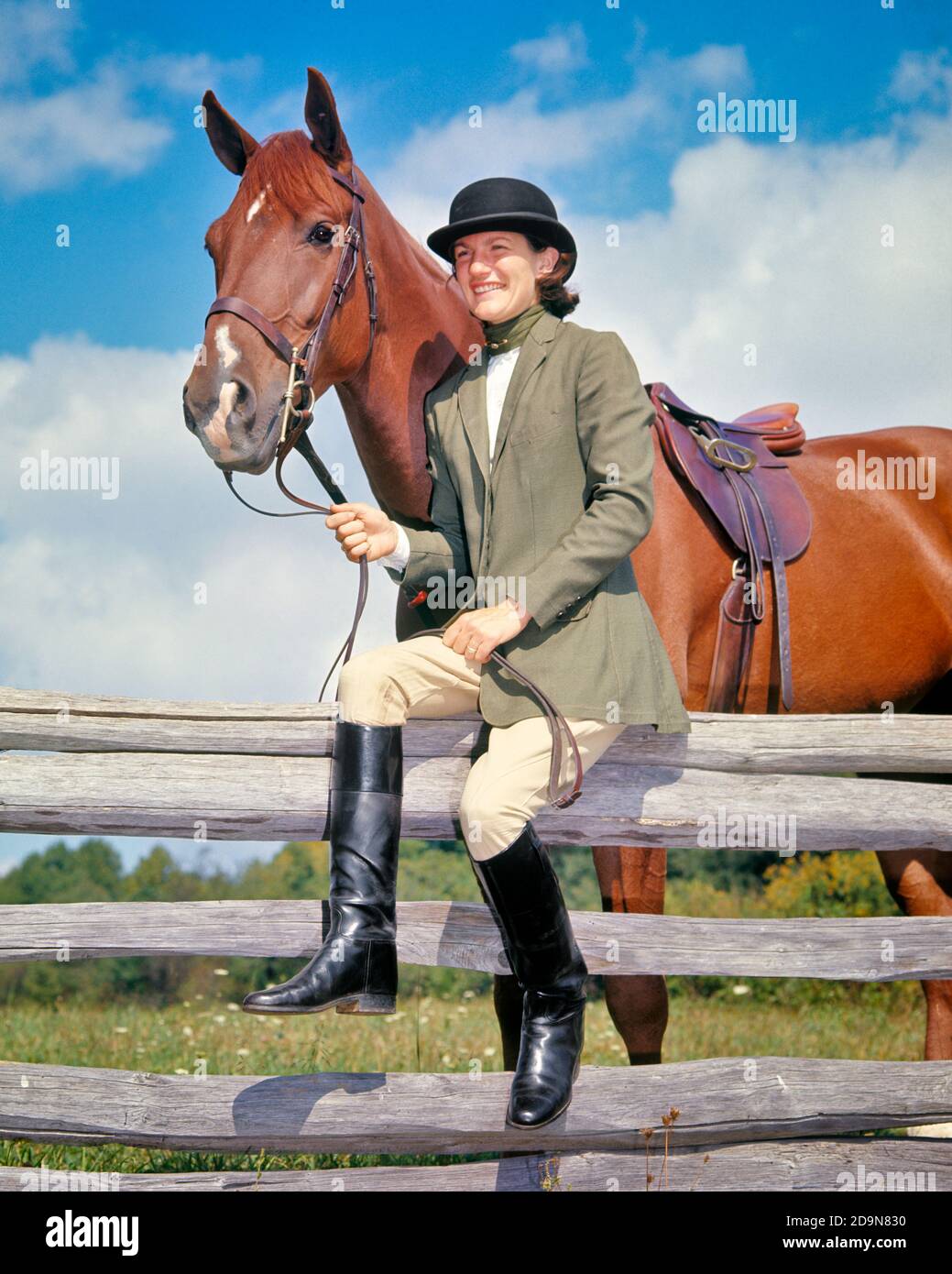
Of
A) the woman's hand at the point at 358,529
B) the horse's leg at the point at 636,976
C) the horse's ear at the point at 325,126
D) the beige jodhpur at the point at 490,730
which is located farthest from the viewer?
the horse's leg at the point at 636,976

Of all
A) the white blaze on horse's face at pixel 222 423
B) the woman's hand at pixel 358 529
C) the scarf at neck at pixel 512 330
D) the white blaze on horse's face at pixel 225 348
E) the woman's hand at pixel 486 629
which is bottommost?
the woman's hand at pixel 486 629

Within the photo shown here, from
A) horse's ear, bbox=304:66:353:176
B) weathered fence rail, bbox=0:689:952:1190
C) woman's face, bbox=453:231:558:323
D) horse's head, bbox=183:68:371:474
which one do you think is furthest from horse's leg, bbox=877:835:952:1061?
horse's ear, bbox=304:66:353:176

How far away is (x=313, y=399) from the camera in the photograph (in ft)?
12.4

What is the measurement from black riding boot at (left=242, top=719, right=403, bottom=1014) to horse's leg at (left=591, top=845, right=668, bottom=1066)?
1044 mm

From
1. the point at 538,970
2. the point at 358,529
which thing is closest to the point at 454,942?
the point at 538,970

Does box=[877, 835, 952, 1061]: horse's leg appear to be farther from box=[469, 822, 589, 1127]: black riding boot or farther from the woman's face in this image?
the woman's face

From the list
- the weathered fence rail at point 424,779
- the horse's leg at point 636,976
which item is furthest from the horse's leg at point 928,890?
the horse's leg at point 636,976

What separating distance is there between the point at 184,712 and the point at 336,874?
3.48 ft

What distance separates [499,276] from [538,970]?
7.17 ft

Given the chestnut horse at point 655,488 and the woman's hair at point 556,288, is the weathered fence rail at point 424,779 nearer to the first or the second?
the chestnut horse at point 655,488

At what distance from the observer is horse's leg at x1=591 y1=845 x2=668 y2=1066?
4121 mm

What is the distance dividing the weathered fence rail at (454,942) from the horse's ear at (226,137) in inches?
78.1

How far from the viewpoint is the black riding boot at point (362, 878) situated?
317 cm
